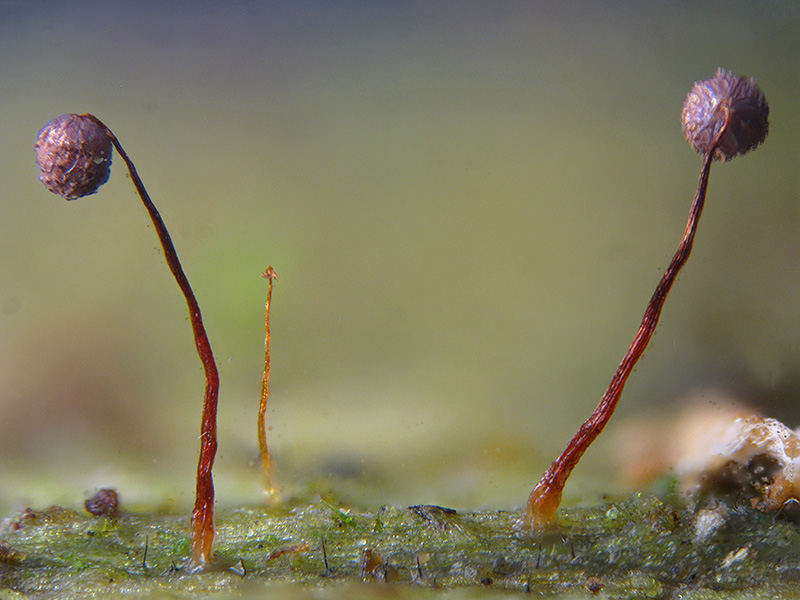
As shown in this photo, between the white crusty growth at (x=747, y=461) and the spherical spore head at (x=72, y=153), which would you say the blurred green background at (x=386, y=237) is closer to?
the white crusty growth at (x=747, y=461)

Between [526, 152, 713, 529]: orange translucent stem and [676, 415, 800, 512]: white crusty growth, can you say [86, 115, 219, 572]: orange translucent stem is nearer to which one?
[526, 152, 713, 529]: orange translucent stem

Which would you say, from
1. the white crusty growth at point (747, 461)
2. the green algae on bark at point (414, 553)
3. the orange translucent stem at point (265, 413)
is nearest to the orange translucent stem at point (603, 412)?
the green algae on bark at point (414, 553)

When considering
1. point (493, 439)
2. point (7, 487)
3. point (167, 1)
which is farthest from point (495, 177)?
point (7, 487)

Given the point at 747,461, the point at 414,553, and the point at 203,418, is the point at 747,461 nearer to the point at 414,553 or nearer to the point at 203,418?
the point at 414,553

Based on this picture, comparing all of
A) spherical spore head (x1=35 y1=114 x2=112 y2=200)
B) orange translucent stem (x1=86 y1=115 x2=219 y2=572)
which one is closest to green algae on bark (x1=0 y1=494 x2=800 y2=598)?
orange translucent stem (x1=86 y1=115 x2=219 y2=572)

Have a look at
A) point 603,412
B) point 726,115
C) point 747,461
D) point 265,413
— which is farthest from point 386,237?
point 747,461
